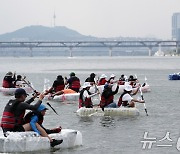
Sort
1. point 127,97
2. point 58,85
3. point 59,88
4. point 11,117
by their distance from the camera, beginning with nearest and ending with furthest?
point 11,117
point 127,97
point 58,85
point 59,88

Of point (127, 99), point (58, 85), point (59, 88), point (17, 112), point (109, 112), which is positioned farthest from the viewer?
point (59, 88)

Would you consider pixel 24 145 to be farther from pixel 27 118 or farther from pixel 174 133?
pixel 174 133

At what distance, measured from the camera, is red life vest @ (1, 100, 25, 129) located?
55.6 ft

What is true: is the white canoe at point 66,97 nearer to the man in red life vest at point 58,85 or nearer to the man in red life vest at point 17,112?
the man in red life vest at point 58,85

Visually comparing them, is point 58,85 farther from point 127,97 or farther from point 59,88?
point 127,97

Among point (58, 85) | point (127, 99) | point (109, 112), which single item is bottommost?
point (109, 112)

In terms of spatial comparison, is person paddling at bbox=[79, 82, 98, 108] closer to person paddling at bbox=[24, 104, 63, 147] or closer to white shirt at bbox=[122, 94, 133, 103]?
white shirt at bbox=[122, 94, 133, 103]

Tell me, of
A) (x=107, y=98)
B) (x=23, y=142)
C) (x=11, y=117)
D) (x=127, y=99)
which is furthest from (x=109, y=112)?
(x=11, y=117)

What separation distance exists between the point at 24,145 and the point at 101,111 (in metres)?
8.44

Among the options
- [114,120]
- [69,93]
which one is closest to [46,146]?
[114,120]

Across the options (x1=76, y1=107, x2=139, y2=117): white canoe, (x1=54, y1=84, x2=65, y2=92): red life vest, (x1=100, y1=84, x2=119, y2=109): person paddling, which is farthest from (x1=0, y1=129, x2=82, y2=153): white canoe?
(x1=54, y1=84, x2=65, y2=92): red life vest

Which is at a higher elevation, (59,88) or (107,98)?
(59,88)

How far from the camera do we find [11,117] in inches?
670

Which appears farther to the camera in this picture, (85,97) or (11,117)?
(85,97)
